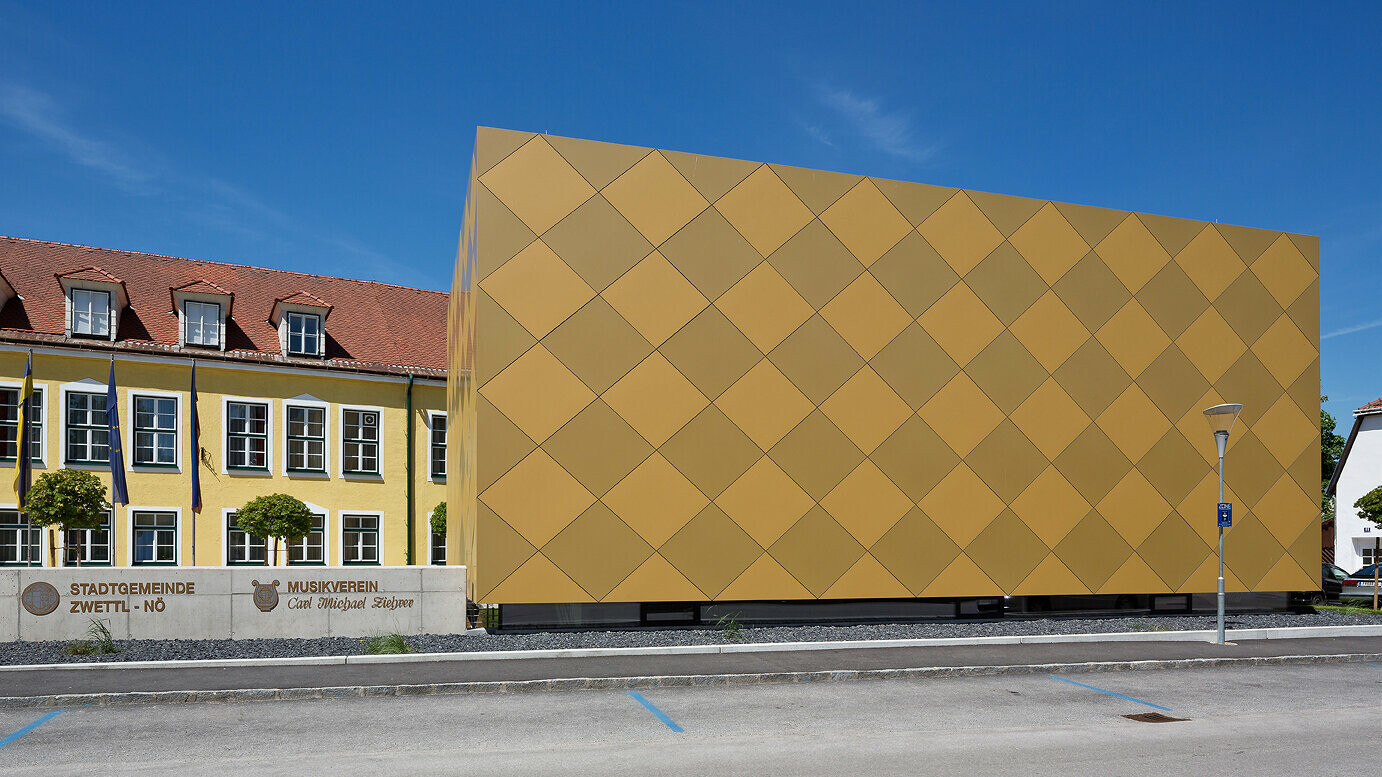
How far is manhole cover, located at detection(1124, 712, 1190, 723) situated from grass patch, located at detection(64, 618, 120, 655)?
14018 mm

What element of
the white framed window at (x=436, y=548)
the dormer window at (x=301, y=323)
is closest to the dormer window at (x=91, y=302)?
the dormer window at (x=301, y=323)

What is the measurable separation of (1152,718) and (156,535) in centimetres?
2598

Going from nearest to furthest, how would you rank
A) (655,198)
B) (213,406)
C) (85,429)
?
1. (655,198)
2. (85,429)
3. (213,406)

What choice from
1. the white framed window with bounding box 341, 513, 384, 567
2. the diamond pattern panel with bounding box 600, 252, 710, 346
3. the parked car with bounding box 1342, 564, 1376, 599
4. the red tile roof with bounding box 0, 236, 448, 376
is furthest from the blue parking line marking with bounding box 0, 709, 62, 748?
the parked car with bounding box 1342, 564, 1376, 599

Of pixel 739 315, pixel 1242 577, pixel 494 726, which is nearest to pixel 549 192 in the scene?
pixel 739 315

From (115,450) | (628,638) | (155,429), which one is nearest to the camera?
(628,638)

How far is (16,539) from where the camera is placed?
25.6 meters

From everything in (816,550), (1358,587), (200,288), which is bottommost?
(1358,587)

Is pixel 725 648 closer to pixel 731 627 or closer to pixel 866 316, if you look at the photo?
pixel 731 627

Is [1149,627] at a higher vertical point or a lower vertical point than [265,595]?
lower

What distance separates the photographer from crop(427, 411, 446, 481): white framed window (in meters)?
30.9

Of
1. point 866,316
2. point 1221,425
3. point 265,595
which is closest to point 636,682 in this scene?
point 265,595

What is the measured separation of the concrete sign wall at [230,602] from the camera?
50.6 feet

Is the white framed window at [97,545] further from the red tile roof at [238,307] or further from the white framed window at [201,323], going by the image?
the white framed window at [201,323]
